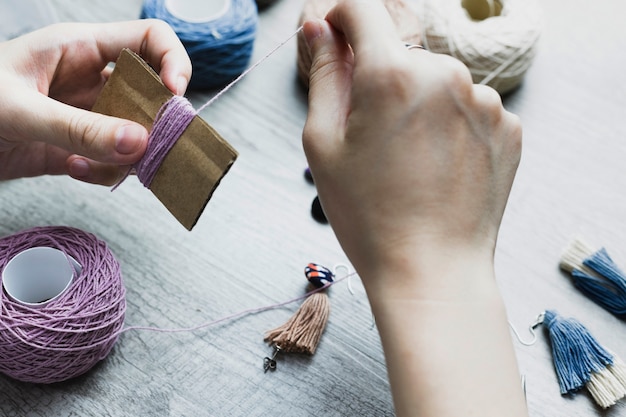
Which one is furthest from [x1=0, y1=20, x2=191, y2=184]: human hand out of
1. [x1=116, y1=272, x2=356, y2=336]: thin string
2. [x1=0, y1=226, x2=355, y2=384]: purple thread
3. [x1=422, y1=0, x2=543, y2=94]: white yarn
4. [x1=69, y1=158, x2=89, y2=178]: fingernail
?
[x1=422, y1=0, x2=543, y2=94]: white yarn

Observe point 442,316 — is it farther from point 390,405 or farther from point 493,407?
point 390,405

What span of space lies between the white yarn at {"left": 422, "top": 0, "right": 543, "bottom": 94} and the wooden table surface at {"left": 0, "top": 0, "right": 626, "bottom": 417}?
12cm

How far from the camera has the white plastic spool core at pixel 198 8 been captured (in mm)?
1166

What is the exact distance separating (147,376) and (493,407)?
494mm

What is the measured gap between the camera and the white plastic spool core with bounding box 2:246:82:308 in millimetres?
853

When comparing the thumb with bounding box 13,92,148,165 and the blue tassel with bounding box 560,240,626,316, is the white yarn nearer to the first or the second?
the blue tassel with bounding box 560,240,626,316

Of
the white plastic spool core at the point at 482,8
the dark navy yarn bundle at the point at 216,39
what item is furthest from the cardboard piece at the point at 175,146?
the white plastic spool core at the point at 482,8

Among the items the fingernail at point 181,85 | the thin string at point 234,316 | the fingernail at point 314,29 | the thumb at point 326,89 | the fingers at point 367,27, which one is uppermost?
the fingers at point 367,27

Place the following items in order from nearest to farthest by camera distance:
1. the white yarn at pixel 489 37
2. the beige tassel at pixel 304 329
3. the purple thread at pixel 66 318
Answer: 1. the purple thread at pixel 66 318
2. the beige tassel at pixel 304 329
3. the white yarn at pixel 489 37

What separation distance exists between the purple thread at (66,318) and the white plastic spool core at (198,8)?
1.65 feet

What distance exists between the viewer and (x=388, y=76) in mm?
657

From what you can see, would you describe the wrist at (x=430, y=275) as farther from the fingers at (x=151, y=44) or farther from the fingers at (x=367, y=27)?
the fingers at (x=151, y=44)

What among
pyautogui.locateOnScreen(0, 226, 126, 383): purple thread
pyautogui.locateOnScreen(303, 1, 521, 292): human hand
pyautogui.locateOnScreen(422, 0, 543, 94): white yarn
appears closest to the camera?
pyautogui.locateOnScreen(303, 1, 521, 292): human hand

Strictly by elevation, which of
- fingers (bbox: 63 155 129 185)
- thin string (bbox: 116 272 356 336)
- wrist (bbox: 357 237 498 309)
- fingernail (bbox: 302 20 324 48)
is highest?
fingernail (bbox: 302 20 324 48)
